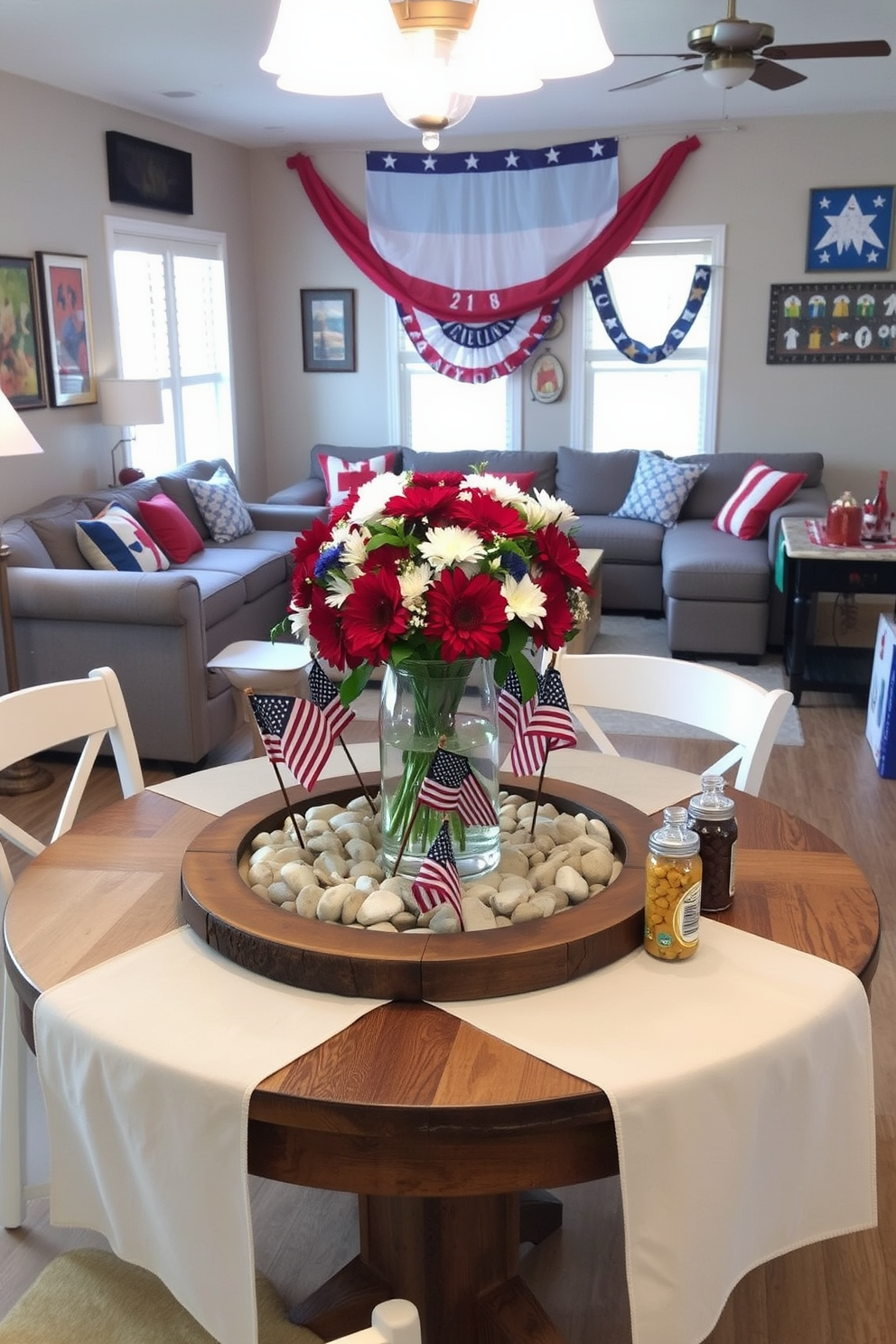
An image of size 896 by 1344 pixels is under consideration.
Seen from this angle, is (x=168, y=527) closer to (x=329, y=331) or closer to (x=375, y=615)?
(x=329, y=331)

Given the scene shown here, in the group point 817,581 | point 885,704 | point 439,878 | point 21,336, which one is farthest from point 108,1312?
point 21,336

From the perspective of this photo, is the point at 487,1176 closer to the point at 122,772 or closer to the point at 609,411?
the point at 122,772

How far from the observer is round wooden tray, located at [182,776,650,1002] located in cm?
130

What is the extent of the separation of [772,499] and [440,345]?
2.34 meters

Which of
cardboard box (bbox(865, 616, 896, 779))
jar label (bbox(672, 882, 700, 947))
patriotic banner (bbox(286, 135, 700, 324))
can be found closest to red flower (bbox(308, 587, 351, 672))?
jar label (bbox(672, 882, 700, 947))

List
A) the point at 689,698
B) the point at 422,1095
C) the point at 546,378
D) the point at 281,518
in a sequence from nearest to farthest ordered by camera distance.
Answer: the point at 422,1095
the point at 689,698
the point at 281,518
the point at 546,378

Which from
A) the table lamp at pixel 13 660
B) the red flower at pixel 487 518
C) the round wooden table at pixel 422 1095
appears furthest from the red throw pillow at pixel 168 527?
the red flower at pixel 487 518

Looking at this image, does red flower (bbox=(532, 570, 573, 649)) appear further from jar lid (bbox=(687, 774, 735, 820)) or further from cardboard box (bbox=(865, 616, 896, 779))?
cardboard box (bbox=(865, 616, 896, 779))

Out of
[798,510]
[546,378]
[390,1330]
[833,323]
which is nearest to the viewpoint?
[390,1330]

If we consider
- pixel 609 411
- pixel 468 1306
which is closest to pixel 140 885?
pixel 468 1306

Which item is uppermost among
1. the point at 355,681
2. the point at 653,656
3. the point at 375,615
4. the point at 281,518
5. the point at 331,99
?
the point at 331,99

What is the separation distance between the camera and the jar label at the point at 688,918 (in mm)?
1358

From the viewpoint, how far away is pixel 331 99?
5.65 m

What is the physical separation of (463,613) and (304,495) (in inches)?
220
